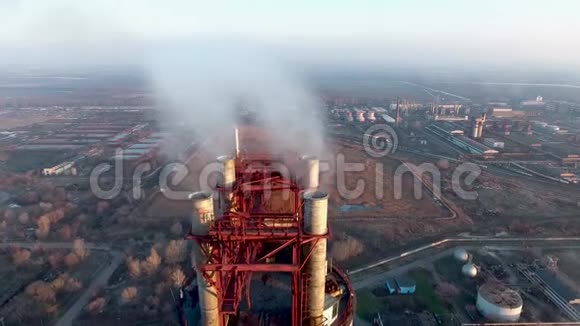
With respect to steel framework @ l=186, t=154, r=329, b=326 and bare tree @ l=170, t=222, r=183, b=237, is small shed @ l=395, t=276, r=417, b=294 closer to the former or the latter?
steel framework @ l=186, t=154, r=329, b=326

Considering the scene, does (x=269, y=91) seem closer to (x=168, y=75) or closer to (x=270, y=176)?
(x=168, y=75)

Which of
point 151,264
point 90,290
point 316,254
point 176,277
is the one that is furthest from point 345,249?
point 316,254

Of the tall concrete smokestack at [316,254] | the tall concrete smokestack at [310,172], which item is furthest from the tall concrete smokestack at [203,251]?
the tall concrete smokestack at [310,172]

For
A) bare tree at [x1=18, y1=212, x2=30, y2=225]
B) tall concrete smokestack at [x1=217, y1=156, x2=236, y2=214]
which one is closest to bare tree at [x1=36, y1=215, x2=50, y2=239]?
bare tree at [x1=18, y1=212, x2=30, y2=225]

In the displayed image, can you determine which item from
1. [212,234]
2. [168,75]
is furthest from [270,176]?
[168,75]

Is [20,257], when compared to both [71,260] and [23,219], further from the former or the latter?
[23,219]

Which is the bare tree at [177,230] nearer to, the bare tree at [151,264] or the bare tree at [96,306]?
the bare tree at [151,264]
